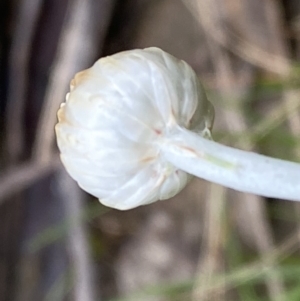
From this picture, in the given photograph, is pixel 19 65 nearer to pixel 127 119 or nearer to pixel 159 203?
pixel 159 203

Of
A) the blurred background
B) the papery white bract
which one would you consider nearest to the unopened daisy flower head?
the papery white bract

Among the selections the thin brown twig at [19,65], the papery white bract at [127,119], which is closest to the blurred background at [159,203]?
the thin brown twig at [19,65]

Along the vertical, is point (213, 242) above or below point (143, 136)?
below

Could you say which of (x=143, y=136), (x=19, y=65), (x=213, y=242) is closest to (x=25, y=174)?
(x=19, y=65)

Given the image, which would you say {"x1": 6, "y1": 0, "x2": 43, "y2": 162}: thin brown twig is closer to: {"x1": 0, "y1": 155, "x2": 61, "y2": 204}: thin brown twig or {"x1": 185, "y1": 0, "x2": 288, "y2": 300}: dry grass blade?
{"x1": 0, "y1": 155, "x2": 61, "y2": 204}: thin brown twig

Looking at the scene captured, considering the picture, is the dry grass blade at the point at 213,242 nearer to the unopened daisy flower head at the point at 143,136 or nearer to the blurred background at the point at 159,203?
the blurred background at the point at 159,203
